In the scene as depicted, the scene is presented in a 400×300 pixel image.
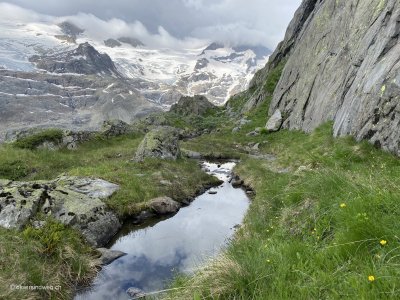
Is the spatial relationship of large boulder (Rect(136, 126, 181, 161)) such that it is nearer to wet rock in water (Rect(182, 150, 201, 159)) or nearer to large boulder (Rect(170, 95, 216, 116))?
wet rock in water (Rect(182, 150, 201, 159))

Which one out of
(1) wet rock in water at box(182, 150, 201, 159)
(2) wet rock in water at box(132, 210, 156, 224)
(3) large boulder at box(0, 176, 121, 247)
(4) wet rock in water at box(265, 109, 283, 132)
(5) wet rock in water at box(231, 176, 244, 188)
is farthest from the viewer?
(4) wet rock in water at box(265, 109, 283, 132)

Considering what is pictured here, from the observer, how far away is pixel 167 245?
17.5 m

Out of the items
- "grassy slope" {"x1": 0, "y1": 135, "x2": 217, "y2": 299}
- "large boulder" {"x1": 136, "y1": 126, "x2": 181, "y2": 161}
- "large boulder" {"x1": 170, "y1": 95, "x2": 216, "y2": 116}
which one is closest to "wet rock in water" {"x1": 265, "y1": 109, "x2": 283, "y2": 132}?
"large boulder" {"x1": 136, "y1": 126, "x2": 181, "y2": 161}

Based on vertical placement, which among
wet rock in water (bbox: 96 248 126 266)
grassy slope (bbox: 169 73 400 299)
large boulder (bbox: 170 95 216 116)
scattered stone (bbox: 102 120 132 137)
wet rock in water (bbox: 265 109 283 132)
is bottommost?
large boulder (bbox: 170 95 216 116)

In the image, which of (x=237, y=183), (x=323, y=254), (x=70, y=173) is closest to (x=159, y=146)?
(x=237, y=183)

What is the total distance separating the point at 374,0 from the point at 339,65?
5934 millimetres

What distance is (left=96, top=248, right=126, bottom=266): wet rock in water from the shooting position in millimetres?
15390

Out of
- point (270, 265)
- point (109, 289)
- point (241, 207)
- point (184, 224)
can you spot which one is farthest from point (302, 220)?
point (241, 207)

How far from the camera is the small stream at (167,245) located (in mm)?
13547

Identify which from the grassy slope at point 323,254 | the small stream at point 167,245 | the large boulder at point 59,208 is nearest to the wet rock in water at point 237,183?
the small stream at point 167,245

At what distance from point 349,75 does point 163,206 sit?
17744 millimetres

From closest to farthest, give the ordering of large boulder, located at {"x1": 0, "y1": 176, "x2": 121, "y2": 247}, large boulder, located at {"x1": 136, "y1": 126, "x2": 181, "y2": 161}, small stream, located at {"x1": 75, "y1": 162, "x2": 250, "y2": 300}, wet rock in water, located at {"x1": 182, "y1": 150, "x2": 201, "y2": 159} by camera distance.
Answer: small stream, located at {"x1": 75, "y1": 162, "x2": 250, "y2": 300}
large boulder, located at {"x1": 0, "y1": 176, "x2": 121, "y2": 247}
large boulder, located at {"x1": 136, "y1": 126, "x2": 181, "y2": 161}
wet rock in water, located at {"x1": 182, "y1": 150, "x2": 201, "y2": 159}

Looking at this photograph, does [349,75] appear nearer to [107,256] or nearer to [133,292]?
[107,256]

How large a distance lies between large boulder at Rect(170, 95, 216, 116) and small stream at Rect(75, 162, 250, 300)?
10583cm
